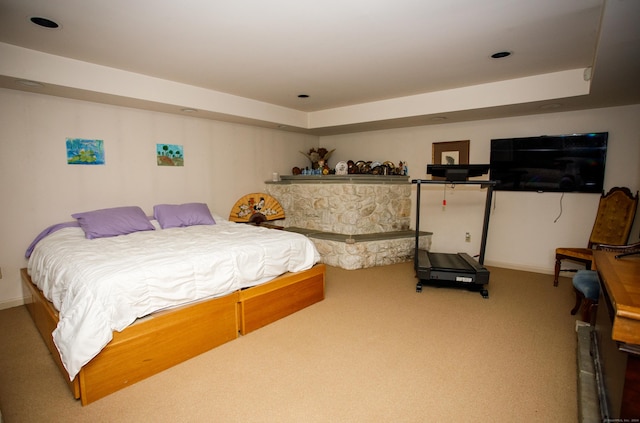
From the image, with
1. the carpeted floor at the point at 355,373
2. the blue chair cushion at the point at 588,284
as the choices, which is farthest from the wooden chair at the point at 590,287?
the carpeted floor at the point at 355,373

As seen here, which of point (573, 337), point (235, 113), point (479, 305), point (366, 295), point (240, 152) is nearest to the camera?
point (573, 337)

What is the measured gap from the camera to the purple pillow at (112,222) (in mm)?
3236

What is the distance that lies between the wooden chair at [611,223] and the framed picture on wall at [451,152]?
1726 millimetres

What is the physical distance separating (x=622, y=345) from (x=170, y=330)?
2.45 metres

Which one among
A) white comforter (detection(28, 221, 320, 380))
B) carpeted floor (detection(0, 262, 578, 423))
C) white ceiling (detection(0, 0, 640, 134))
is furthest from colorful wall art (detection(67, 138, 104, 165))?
carpeted floor (detection(0, 262, 578, 423))

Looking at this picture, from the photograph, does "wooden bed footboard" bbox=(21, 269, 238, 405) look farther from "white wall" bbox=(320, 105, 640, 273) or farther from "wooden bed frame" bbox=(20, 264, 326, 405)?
"white wall" bbox=(320, 105, 640, 273)

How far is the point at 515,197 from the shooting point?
4520 millimetres

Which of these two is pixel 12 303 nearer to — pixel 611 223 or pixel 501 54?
pixel 501 54

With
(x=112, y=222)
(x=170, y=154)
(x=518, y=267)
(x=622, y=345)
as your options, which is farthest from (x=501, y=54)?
(x=112, y=222)

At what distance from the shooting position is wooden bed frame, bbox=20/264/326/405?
1.94 metres

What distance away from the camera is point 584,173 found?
4.02 metres

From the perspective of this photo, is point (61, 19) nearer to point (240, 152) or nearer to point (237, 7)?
point (237, 7)

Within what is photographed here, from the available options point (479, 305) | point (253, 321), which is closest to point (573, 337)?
point (479, 305)

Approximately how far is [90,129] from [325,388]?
3738mm
